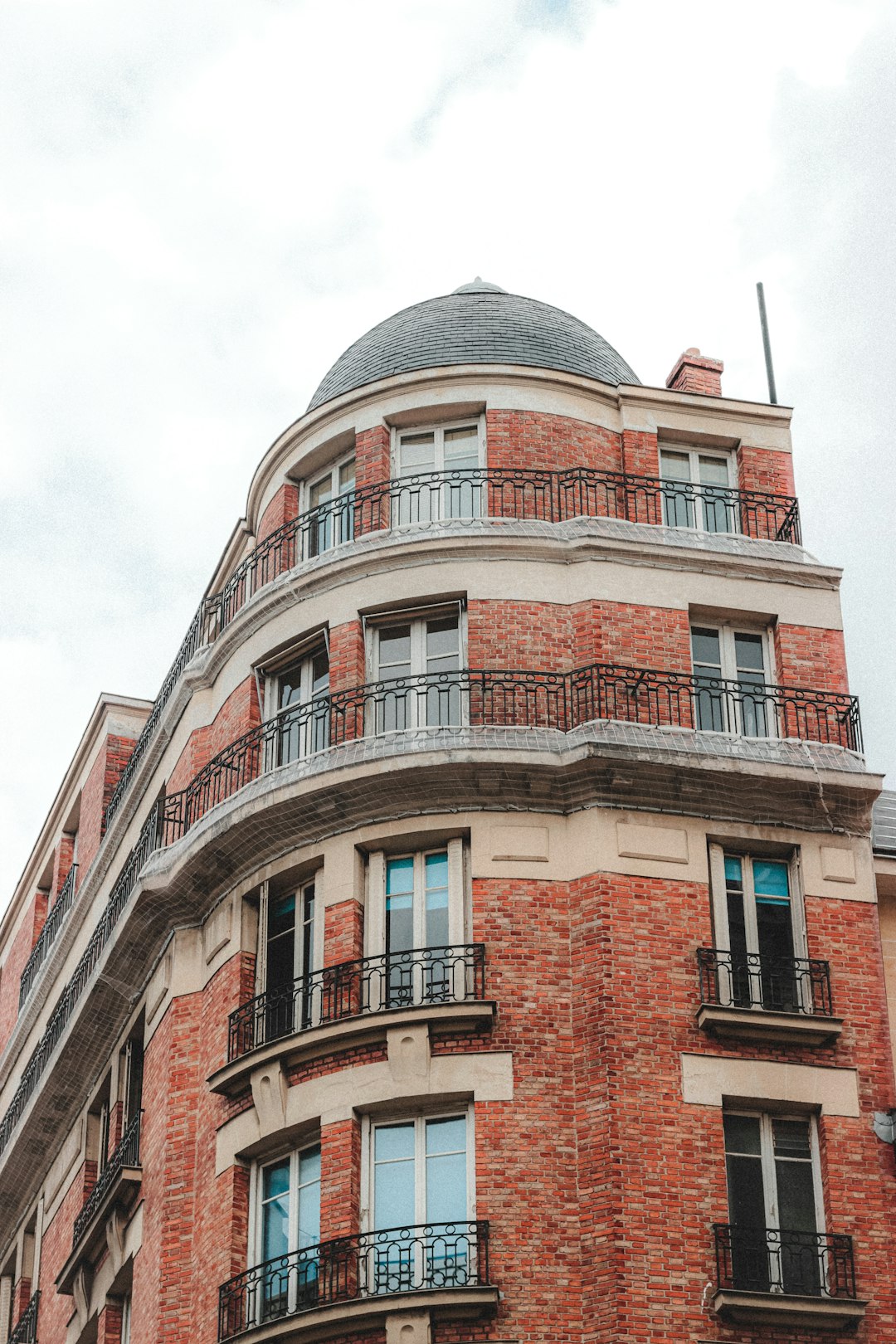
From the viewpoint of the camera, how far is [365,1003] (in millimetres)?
25234

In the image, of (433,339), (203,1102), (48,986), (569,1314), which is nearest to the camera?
(569,1314)

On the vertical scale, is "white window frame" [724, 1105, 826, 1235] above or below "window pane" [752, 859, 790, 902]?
below

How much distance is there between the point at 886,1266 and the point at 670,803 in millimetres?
5503

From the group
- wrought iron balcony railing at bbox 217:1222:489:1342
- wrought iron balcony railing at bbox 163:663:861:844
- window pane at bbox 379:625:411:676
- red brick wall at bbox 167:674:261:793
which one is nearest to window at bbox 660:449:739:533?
wrought iron balcony railing at bbox 163:663:861:844

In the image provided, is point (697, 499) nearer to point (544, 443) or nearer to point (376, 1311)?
point (544, 443)

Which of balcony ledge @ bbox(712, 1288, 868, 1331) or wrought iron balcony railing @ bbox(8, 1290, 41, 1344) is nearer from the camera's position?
balcony ledge @ bbox(712, 1288, 868, 1331)

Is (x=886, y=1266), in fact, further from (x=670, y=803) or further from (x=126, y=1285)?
(x=126, y=1285)

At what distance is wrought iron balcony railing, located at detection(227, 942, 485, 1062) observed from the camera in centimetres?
2503

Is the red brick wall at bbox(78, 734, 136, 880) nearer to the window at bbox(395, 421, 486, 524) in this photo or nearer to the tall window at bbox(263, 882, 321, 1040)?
the window at bbox(395, 421, 486, 524)

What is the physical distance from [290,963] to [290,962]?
0.02 meters

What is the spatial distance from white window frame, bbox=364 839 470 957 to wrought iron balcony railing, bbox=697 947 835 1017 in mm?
2626

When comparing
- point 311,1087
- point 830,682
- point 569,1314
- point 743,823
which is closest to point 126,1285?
point 311,1087

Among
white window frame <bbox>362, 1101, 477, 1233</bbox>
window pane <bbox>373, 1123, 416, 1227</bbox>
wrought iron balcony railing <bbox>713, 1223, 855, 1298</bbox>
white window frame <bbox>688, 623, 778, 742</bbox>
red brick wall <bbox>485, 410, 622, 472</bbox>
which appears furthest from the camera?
red brick wall <bbox>485, 410, 622, 472</bbox>

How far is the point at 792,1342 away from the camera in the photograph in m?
23.1
